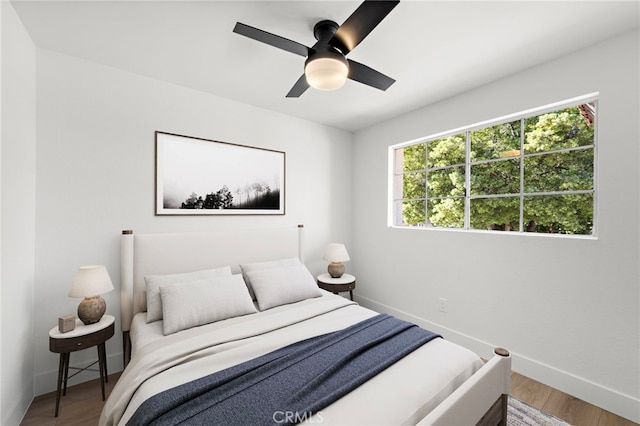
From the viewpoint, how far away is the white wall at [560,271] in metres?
1.83

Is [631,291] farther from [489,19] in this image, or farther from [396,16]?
[396,16]

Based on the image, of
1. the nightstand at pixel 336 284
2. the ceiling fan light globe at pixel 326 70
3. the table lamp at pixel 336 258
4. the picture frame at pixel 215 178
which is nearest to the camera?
the ceiling fan light globe at pixel 326 70

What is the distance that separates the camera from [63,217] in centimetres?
211

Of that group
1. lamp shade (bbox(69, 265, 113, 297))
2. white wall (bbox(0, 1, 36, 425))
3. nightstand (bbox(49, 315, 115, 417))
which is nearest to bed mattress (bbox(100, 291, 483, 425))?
nightstand (bbox(49, 315, 115, 417))

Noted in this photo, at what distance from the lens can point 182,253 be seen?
2459 millimetres

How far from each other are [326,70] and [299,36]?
54 centimetres

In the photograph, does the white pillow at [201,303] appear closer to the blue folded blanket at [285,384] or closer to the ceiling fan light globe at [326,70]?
the blue folded blanket at [285,384]

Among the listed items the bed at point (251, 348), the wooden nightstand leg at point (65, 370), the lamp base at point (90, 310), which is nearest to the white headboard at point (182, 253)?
the bed at point (251, 348)

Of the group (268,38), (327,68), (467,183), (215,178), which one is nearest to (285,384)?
(327,68)

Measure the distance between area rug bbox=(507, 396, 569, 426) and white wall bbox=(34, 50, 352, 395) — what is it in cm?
274

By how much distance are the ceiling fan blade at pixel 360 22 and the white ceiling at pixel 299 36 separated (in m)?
0.23

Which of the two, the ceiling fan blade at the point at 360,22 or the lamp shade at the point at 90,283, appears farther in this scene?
the lamp shade at the point at 90,283

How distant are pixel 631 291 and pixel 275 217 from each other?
2.99m

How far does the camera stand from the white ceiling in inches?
64.1
